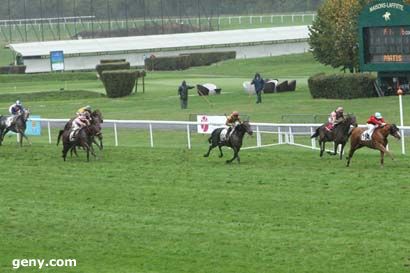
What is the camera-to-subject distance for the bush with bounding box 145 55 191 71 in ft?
243

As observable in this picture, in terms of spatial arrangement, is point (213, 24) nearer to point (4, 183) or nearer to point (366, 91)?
point (366, 91)

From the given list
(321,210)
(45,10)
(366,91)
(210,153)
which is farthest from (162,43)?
(321,210)

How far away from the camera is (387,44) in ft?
133

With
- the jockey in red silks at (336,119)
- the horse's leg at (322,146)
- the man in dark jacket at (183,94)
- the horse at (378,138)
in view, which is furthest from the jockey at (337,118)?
the man in dark jacket at (183,94)

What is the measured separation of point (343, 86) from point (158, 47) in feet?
135

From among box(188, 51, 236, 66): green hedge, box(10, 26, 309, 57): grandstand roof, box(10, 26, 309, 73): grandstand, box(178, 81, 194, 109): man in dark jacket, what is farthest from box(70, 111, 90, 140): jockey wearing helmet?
box(10, 26, 309, 57): grandstand roof

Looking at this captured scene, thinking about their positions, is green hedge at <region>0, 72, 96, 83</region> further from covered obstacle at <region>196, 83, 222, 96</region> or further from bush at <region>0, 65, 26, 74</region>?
covered obstacle at <region>196, 83, 222, 96</region>

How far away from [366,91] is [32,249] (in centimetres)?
2872

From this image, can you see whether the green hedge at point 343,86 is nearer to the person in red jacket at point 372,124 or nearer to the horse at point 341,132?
the horse at point 341,132

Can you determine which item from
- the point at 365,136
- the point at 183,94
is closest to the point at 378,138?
the point at 365,136

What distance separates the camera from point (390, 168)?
21.8m

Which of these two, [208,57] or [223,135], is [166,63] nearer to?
[208,57]

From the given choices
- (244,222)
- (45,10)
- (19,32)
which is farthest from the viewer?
(45,10)

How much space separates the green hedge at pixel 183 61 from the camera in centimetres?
7400
